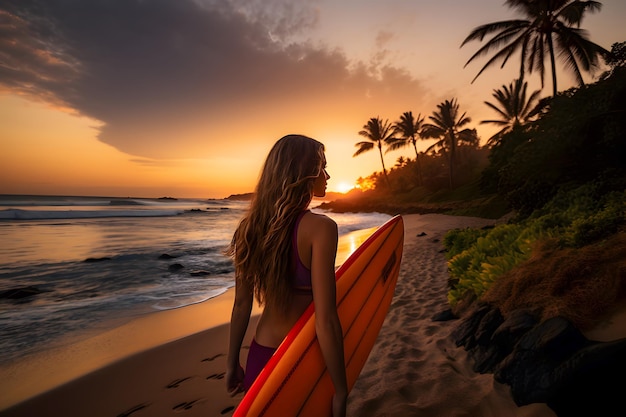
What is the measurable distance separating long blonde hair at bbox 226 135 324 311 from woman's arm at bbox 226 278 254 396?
9 cm

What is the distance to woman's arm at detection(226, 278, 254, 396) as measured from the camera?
1.61m

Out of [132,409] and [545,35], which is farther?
[545,35]

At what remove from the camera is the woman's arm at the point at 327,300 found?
1231 millimetres

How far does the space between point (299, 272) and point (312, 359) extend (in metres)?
0.53

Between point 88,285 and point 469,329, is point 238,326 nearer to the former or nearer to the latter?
point 469,329

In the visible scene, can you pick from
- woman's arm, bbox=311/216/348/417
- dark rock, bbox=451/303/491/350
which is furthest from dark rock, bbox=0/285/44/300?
dark rock, bbox=451/303/491/350

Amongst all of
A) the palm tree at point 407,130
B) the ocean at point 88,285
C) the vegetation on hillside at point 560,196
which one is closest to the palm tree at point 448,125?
the palm tree at point 407,130

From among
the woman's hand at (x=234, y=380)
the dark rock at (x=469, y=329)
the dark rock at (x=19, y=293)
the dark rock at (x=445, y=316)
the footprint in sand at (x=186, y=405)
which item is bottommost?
the dark rock at (x=19, y=293)

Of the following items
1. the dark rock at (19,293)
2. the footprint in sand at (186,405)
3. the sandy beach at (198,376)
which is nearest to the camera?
the sandy beach at (198,376)

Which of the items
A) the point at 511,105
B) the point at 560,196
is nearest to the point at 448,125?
the point at 511,105

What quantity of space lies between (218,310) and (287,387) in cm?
421

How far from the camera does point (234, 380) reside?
5.73 ft

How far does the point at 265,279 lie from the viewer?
1466 millimetres

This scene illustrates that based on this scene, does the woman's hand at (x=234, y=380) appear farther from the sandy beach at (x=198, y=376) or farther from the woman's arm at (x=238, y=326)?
the sandy beach at (x=198, y=376)
